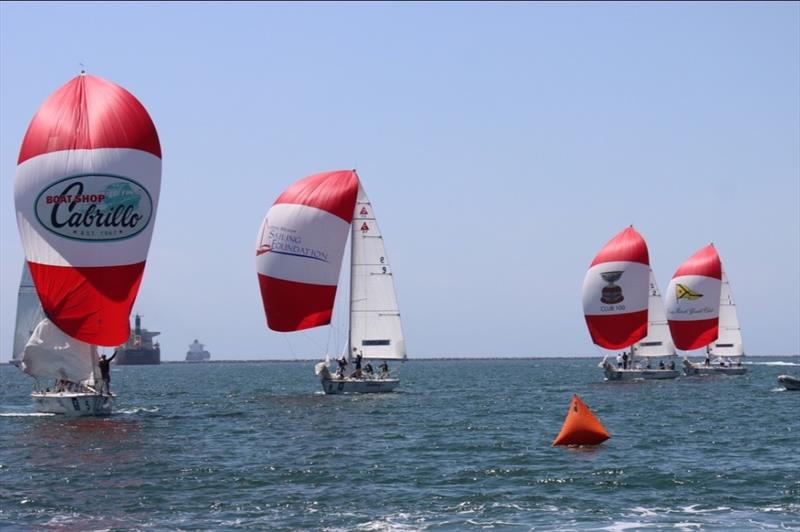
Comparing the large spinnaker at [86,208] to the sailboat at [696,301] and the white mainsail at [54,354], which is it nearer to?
the white mainsail at [54,354]

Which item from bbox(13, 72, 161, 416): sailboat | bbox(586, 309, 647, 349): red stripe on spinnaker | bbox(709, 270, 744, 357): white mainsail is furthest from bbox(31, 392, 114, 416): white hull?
bbox(709, 270, 744, 357): white mainsail

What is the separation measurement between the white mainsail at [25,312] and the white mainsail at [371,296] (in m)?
15.1

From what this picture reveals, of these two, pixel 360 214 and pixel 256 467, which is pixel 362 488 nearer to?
pixel 256 467

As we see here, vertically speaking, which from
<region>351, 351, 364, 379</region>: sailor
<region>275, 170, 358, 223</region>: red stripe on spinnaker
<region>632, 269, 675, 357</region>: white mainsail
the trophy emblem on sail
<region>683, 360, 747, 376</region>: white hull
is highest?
<region>275, 170, 358, 223</region>: red stripe on spinnaker

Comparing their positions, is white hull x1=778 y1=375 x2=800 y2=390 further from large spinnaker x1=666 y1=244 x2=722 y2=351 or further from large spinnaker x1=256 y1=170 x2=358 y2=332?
large spinnaker x1=256 y1=170 x2=358 y2=332

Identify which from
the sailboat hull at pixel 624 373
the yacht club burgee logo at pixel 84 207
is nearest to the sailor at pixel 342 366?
the yacht club burgee logo at pixel 84 207

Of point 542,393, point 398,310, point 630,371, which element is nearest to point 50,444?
point 398,310

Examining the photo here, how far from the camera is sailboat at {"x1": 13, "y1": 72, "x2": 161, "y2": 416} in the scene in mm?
40250

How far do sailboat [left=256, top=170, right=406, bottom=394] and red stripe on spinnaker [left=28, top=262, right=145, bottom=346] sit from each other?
14637 millimetres

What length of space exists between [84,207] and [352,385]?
20875mm

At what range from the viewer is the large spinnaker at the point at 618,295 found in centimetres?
7569

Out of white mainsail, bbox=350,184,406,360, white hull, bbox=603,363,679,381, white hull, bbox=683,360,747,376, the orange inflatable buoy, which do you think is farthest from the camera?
white hull, bbox=683,360,747,376

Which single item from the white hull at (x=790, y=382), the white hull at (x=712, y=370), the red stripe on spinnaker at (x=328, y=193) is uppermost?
the red stripe on spinnaker at (x=328, y=193)

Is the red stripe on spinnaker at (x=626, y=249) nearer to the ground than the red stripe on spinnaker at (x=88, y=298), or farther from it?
farther from it
